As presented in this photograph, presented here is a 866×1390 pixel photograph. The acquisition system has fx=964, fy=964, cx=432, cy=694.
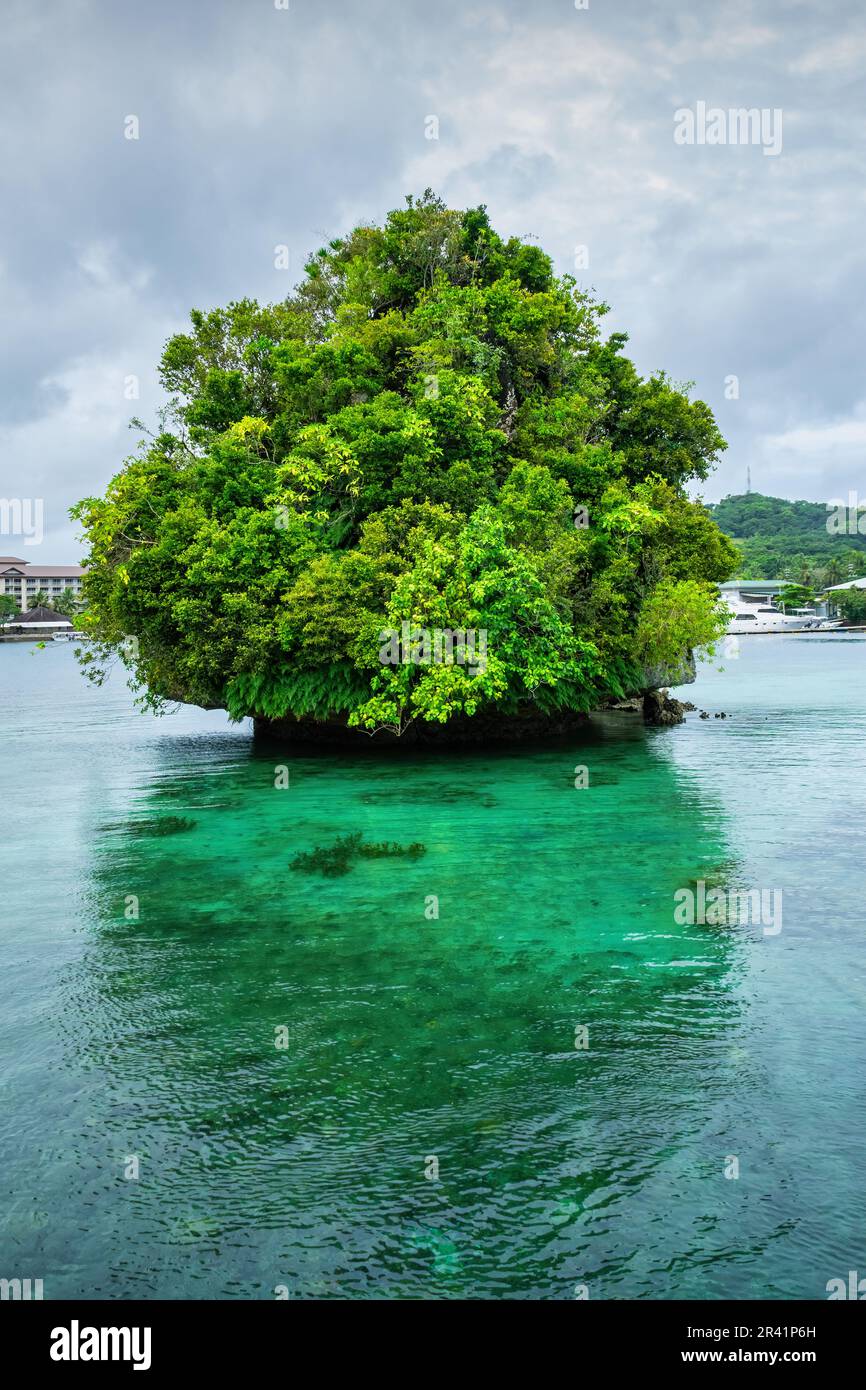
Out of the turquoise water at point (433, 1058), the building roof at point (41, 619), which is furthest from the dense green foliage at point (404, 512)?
the building roof at point (41, 619)

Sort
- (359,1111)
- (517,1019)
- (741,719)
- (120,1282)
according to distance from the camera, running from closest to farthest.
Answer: (120,1282) → (359,1111) → (517,1019) → (741,719)

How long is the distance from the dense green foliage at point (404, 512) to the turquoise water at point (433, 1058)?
256 inches

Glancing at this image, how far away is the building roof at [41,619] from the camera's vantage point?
15638 centimetres

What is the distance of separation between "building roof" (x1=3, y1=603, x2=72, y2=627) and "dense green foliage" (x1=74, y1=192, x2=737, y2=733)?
137058 mm

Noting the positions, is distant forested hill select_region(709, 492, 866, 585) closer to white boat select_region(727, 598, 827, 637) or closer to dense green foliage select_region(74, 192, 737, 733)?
white boat select_region(727, 598, 827, 637)

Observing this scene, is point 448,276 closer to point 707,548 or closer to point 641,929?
point 707,548

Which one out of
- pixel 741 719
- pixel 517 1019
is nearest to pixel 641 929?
pixel 517 1019

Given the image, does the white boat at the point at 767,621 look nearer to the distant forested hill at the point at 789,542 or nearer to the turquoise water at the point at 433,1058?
the distant forested hill at the point at 789,542

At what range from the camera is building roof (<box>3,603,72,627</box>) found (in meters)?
156

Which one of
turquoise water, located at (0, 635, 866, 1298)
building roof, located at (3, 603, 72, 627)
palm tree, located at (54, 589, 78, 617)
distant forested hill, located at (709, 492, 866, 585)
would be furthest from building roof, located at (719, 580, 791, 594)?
turquoise water, located at (0, 635, 866, 1298)

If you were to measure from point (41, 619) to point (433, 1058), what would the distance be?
164550mm

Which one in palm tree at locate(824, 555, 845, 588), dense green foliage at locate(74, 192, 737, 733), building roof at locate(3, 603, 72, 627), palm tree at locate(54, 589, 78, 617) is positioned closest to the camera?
dense green foliage at locate(74, 192, 737, 733)

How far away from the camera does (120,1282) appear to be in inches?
231

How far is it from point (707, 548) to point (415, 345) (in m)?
11.4
